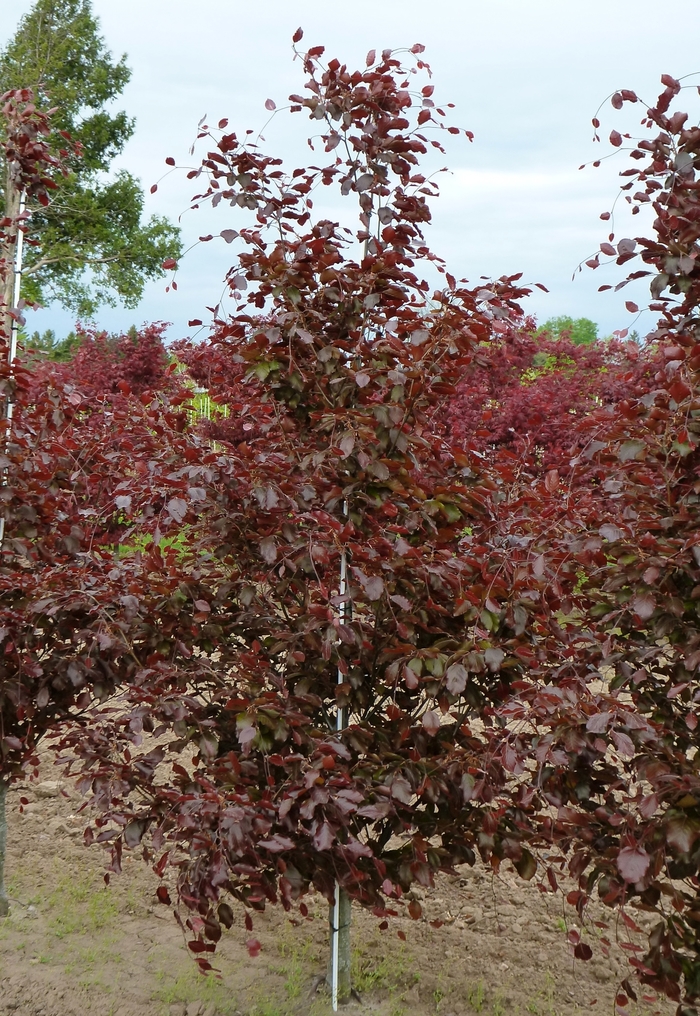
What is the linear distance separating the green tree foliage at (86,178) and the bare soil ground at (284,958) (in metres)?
19.7

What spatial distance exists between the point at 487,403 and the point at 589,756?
7497 millimetres

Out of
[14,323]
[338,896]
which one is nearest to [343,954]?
[338,896]

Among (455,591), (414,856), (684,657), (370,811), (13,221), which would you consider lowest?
(414,856)

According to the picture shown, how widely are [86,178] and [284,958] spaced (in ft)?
74.9

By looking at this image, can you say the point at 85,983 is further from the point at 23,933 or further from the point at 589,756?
the point at 589,756

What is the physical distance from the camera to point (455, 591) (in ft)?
8.77

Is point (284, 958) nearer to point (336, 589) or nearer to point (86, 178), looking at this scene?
point (336, 589)

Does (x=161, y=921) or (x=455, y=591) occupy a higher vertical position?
(x=455, y=591)

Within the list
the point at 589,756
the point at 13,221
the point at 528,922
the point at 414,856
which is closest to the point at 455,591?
the point at 589,756

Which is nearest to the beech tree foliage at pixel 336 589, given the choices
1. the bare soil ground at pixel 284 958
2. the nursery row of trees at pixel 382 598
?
the nursery row of trees at pixel 382 598

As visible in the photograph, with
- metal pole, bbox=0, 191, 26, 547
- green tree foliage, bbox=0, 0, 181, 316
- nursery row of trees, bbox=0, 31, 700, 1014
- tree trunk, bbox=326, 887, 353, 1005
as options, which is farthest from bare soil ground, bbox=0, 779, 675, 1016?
green tree foliage, bbox=0, 0, 181, 316

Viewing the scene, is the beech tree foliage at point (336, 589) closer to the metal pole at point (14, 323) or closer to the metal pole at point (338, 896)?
the metal pole at point (338, 896)

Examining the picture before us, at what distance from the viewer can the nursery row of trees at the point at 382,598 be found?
91.3 inches

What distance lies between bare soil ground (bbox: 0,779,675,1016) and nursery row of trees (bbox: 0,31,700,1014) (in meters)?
0.36
